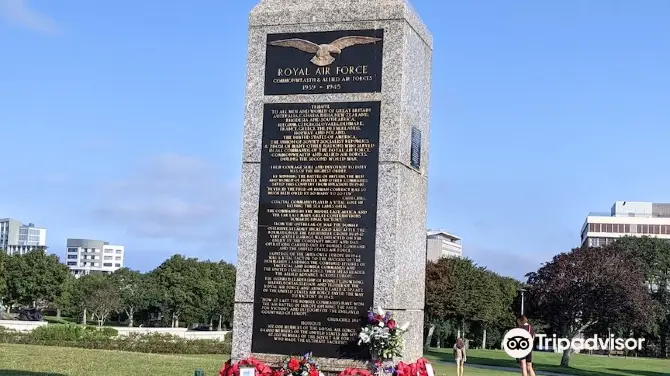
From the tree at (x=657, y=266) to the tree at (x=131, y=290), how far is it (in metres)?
46.2

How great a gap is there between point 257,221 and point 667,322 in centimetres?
7664

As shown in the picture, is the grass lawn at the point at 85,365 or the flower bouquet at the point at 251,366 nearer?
the flower bouquet at the point at 251,366

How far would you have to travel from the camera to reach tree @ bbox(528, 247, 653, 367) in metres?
51.3

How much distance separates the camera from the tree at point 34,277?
78438 millimetres

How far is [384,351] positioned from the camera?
1161 cm

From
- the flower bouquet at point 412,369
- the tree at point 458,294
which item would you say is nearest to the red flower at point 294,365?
the flower bouquet at point 412,369

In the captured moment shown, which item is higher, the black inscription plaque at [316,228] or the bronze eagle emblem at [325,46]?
the bronze eagle emblem at [325,46]

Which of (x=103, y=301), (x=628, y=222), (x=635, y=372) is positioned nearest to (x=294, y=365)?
(x=635, y=372)

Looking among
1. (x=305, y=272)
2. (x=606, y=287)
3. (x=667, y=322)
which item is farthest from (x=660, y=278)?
(x=305, y=272)

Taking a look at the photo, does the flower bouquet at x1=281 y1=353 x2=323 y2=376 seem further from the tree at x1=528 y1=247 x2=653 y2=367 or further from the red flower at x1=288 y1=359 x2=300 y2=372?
the tree at x1=528 y1=247 x2=653 y2=367

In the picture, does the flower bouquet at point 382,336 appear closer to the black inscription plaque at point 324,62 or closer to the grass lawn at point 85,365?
the black inscription plaque at point 324,62

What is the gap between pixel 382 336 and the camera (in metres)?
11.6

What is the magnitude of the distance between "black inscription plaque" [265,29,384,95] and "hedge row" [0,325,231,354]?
28654 millimetres

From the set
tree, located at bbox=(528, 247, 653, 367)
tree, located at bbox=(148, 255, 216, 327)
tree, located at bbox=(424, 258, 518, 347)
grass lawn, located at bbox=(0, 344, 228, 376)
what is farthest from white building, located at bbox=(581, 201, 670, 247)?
grass lawn, located at bbox=(0, 344, 228, 376)
